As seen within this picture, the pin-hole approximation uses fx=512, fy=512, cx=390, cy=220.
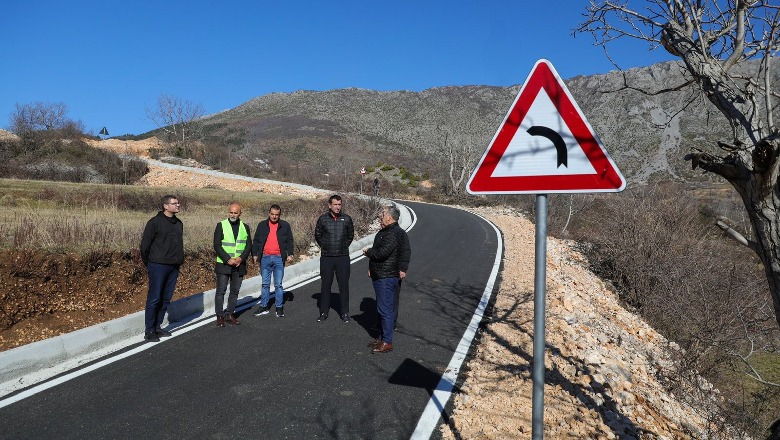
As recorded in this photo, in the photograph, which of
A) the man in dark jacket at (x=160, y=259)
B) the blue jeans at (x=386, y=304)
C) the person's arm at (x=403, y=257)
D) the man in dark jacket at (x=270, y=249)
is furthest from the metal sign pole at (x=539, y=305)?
the man in dark jacket at (x=270, y=249)

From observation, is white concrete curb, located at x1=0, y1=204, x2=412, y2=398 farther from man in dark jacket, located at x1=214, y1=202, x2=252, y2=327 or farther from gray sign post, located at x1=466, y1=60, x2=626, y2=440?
gray sign post, located at x1=466, y1=60, x2=626, y2=440

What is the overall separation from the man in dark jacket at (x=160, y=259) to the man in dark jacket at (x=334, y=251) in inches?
77.3

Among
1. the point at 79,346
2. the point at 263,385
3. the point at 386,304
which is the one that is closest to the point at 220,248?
the point at 79,346

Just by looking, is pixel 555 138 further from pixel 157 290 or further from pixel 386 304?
pixel 157 290

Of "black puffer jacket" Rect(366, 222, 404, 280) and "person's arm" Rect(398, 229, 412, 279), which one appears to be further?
"person's arm" Rect(398, 229, 412, 279)

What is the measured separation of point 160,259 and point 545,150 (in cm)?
562

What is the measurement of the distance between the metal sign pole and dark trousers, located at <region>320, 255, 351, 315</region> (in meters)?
5.34

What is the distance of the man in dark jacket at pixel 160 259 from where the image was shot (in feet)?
21.3

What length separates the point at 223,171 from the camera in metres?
46.8

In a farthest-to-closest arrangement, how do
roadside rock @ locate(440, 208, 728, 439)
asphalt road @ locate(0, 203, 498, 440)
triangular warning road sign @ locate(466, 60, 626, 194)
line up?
roadside rock @ locate(440, 208, 728, 439) → asphalt road @ locate(0, 203, 498, 440) → triangular warning road sign @ locate(466, 60, 626, 194)

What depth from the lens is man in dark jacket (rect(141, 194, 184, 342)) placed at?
6.49 metres

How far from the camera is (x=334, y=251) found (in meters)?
7.67

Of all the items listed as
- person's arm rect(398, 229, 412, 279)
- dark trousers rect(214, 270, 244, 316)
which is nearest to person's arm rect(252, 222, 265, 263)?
dark trousers rect(214, 270, 244, 316)

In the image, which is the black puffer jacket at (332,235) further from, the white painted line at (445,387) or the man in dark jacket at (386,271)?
the white painted line at (445,387)
